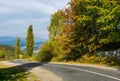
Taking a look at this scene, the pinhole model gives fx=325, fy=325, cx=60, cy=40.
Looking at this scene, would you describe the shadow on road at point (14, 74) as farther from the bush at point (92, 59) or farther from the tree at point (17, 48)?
the tree at point (17, 48)

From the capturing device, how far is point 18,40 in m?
114

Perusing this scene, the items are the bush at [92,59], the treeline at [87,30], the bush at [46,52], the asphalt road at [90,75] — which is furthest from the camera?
the bush at [46,52]

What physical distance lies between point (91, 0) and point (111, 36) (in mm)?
5579

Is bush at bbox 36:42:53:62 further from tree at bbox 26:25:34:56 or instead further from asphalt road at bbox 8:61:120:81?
tree at bbox 26:25:34:56

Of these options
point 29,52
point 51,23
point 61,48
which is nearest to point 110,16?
point 61,48

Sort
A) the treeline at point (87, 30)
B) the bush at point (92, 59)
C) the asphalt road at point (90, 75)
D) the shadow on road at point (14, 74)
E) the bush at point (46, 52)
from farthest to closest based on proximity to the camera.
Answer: the bush at point (46, 52) → the bush at point (92, 59) → the treeline at point (87, 30) → the shadow on road at point (14, 74) → the asphalt road at point (90, 75)

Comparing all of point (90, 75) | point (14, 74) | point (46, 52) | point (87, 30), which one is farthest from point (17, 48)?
point (90, 75)

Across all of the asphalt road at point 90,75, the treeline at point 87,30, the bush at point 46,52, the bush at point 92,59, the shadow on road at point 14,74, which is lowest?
the shadow on road at point 14,74

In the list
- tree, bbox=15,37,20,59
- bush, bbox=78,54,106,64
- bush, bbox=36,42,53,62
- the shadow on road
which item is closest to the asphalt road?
the shadow on road

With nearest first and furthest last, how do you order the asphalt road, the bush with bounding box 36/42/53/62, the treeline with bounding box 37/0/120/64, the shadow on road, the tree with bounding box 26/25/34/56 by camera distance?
1. the asphalt road
2. the shadow on road
3. the treeline with bounding box 37/0/120/64
4. the bush with bounding box 36/42/53/62
5. the tree with bounding box 26/25/34/56

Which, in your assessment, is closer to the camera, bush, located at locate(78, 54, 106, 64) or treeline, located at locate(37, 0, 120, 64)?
treeline, located at locate(37, 0, 120, 64)

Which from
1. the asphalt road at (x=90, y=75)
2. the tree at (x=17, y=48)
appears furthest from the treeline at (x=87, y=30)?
the tree at (x=17, y=48)

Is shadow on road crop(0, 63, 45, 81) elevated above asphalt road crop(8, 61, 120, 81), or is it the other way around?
asphalt road crop(8, 61, 120, 81)

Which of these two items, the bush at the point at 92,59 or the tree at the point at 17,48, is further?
the tree at the point at 17,48
